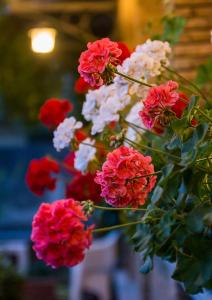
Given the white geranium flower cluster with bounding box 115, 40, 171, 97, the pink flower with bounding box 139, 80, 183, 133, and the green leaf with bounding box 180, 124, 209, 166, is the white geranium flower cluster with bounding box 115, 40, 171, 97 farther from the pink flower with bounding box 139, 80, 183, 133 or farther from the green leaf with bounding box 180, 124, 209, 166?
the green leaf with bounding box 180, 124, 209, 166

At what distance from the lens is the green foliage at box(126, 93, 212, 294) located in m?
0.98

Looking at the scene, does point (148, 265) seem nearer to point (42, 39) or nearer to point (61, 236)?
point (61, 236)

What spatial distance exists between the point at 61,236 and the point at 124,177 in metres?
0.15

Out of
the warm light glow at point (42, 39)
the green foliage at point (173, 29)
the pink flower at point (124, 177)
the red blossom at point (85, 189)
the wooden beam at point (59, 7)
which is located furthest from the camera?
the wooden beam at point (59, 7)

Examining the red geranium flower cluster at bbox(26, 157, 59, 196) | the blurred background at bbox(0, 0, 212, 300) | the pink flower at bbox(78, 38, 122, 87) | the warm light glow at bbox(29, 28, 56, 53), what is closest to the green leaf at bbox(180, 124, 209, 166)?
the pink flower at bbox(78, 38, 122, 87)

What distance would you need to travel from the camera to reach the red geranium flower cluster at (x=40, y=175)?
1677 mm

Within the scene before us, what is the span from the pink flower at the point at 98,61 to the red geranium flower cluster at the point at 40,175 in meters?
0.56

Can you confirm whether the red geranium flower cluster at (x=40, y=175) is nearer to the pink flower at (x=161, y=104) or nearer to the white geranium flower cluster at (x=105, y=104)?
the white geranium flower cluster at (x=105, y=104)

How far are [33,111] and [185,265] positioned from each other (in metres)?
4.89

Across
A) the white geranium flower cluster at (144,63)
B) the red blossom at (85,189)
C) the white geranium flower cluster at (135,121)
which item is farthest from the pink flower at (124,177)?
the red blossom at (85,189)

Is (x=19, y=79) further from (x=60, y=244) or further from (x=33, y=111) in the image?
(x=60, y=244)

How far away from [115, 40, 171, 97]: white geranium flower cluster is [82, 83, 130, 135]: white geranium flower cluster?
0.11ft

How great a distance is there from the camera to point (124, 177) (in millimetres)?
1048

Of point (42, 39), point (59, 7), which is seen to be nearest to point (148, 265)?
point (42, 39)
